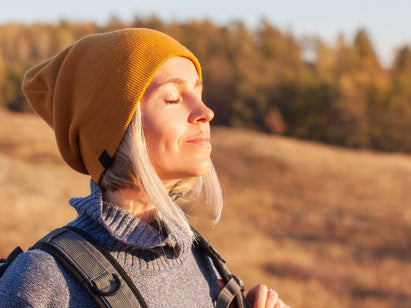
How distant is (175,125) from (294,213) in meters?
16.4

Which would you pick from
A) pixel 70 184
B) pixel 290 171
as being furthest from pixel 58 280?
pixel 290 171

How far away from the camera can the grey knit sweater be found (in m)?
1.26

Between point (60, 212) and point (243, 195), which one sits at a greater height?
point (60, 212)

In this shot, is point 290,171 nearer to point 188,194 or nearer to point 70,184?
point 70,184

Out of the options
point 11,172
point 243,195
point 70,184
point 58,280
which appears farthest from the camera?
point 243,195

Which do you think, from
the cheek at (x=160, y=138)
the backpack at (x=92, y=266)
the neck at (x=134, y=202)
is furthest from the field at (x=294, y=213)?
the backpack at (x=92, y=266)

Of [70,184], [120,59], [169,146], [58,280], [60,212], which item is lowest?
[70,184]

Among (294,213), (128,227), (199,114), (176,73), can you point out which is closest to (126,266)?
(128,227)

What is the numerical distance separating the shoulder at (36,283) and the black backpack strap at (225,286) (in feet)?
1.72

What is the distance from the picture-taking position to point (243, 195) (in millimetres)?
20531

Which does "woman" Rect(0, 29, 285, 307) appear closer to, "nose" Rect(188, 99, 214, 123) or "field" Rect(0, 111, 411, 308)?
"nose" Rect(188, 99, 214, 123)

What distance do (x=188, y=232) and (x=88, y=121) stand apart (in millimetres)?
482

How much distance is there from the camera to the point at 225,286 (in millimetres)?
1663

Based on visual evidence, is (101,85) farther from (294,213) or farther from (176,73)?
(294,213)
